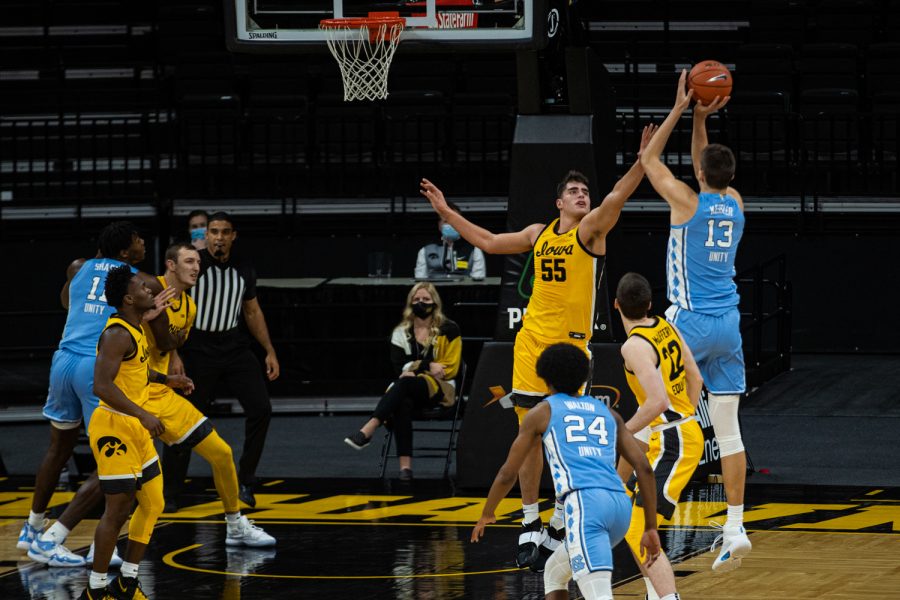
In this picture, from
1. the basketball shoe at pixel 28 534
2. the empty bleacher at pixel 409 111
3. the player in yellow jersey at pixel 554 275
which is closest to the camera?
the player in yellow jersey at pixel 554 275

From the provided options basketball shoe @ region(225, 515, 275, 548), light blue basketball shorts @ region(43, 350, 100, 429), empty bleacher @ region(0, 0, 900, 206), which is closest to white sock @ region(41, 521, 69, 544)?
light blue basketball shorts @ region(43, 350, 100, 429)

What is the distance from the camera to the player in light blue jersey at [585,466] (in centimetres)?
605

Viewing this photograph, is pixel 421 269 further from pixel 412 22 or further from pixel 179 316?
pixel 179 316

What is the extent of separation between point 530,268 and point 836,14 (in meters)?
11.4

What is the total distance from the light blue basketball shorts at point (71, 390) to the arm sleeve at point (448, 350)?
355 cm

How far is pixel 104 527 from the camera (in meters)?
7.93

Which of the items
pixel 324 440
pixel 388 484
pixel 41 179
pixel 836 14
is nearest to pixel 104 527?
pixel 388 484

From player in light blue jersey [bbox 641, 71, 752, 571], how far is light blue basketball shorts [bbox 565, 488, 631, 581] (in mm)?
2071

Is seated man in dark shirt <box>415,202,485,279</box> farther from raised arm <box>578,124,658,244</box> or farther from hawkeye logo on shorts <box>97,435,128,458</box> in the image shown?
hawkeye logo on shorts <box>97,435,128,458</box>

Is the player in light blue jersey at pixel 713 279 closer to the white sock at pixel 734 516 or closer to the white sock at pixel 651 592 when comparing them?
the white sock at pixel 734 516

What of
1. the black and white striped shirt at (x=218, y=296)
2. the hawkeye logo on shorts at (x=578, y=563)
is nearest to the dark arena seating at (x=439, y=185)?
the black and white striped shirt at (x=218, y=296)

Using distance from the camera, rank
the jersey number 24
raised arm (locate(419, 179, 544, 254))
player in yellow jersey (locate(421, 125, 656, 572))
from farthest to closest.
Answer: raised arm (locate(419, 179, 544, 254)) < player in yellow jersey (locate(421, 125, 656, 572)) < the jersey number 24

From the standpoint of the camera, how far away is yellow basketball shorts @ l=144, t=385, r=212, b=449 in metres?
8.95

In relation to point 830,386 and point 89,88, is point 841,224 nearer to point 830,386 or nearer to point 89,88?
point 830,386
